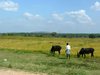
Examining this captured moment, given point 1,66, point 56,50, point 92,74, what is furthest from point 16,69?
point 56,50

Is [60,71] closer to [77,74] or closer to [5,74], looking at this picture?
[77,74]

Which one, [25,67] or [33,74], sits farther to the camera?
[25,67]

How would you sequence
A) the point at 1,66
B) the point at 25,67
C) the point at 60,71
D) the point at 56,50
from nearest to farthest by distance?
1. the point at 60,71
2. the point at 25,67
3. the point at 1,66
4. the point at 56,50

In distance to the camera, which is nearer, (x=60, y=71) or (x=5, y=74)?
(x=5, y=74)

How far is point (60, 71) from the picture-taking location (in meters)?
18.4

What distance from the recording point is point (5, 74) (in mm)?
17156

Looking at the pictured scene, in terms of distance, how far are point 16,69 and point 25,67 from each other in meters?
0.76

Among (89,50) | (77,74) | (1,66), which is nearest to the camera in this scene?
(77,74)

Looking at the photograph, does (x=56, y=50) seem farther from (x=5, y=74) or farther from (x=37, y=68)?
(x=5, y=74)

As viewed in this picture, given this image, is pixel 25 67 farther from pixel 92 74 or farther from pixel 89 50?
pixel 89 50

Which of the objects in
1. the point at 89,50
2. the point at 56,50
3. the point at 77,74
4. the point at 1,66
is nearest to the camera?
the point at 77,74

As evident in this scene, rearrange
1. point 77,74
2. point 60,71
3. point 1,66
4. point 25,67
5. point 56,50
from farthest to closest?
point 56,50 → point 1,66 → point 25,67 → point 60,71 → point 77,74

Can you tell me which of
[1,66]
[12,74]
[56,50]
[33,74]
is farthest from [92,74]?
[56,50]

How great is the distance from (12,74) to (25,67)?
2.92m
